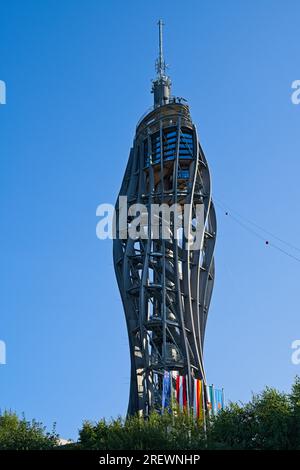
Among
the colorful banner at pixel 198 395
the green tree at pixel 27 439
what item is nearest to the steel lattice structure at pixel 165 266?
the colorful banner at pixel 198 395

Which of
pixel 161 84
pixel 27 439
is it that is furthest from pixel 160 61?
pixel 27 439

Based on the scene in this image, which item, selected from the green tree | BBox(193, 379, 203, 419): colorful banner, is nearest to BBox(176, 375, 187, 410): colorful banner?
BBox(193, 379, 203, 419): colorful banner

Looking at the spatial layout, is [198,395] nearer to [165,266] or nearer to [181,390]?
[181,390]

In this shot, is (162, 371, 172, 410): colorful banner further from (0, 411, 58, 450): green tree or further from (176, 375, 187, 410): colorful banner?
(0, 411, 58, 450): green tree

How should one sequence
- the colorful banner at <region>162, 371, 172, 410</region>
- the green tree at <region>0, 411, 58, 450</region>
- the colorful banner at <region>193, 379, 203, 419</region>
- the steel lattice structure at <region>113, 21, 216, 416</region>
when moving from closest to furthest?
the green tree at <region>0, 411, 58, 450</region> → the colorful banner at <region>162, 371, 172, 410</region> → the colorful banner at <region>193, 379, 203, 419</region> → the steel lattice structure at <region>113, 21, 216, 416</region>

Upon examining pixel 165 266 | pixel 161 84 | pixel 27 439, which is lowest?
pixel 27 439

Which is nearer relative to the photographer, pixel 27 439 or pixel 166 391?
pixel 27 439
